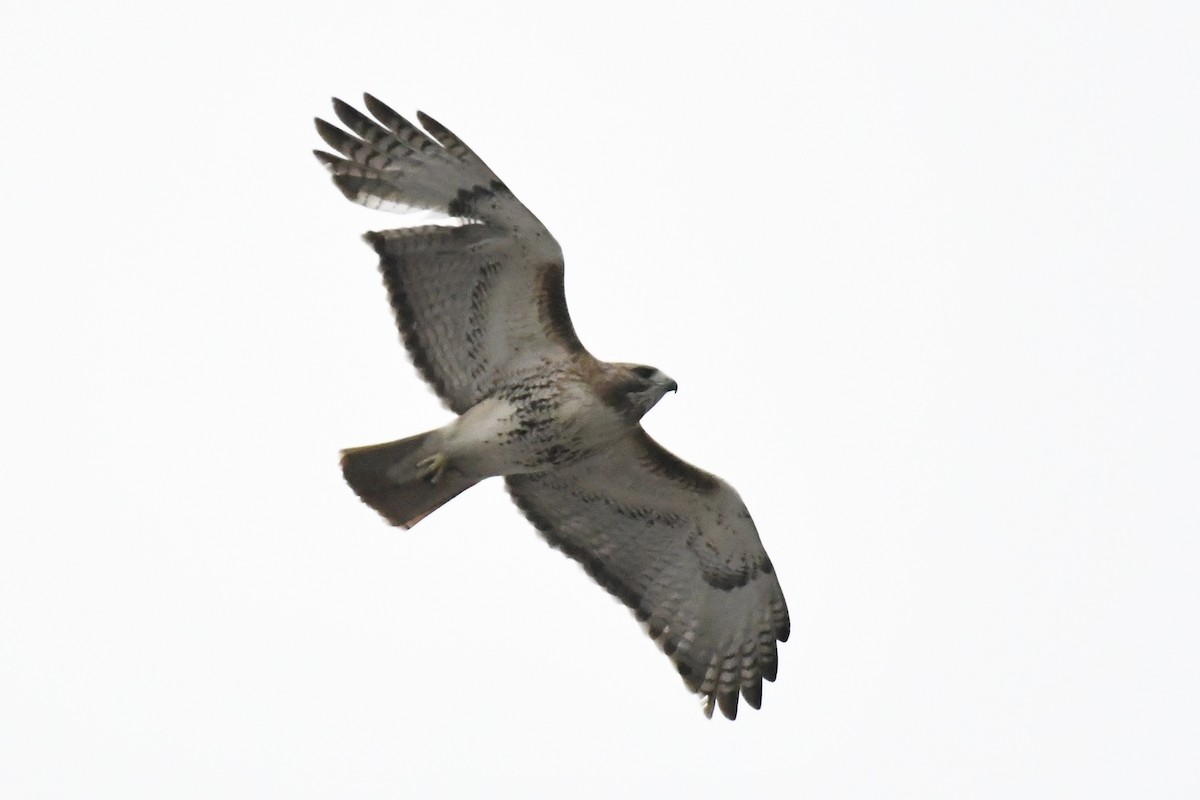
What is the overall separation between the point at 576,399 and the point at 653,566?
164 cm

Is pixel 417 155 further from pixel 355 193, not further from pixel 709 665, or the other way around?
pixel 709 665

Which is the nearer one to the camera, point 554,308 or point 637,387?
point 637,387

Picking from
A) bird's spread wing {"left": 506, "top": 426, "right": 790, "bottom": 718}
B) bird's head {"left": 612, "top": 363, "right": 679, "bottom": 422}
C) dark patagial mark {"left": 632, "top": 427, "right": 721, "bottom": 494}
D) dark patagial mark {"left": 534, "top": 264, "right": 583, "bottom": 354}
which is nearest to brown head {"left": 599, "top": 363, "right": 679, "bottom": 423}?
bird's head {"left": 612, "top": 363, "right": 679, "bottom": 422}

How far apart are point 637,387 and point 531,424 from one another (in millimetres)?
669

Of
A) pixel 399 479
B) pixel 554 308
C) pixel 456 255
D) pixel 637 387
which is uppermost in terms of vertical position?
pixel 456 255

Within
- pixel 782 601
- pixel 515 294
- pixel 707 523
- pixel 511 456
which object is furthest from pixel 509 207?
pixel 782 601

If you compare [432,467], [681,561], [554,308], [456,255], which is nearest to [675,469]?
[681,561]

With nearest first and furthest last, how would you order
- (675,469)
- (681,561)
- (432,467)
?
1. (432,467)
2. (675,469)
3. (681,561)

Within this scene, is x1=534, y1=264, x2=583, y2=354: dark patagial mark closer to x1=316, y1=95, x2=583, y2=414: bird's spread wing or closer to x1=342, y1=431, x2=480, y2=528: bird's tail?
x1=316, y1=95, x2=583, y2=414: bird's spread wing

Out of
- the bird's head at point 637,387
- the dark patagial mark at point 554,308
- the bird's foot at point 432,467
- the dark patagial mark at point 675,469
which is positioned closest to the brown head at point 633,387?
the bird's head at point 637,387

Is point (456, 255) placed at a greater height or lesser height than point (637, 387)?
greater

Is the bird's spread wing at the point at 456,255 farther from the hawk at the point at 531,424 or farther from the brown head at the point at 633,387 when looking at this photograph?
the brown head at the point at 633,387

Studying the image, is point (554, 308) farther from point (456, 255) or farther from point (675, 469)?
point (675, 469)

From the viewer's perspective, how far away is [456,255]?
10383 mm
